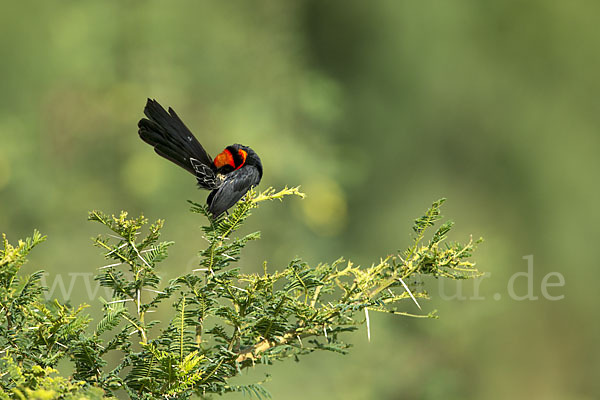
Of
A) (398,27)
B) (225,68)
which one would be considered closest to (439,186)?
(398,27)

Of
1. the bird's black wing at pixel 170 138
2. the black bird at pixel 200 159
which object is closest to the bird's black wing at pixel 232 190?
the black bird at pixel 200 159

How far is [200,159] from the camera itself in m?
1.56

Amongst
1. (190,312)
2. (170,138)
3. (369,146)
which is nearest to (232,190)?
Result: (170,138)

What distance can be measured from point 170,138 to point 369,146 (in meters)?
5.06

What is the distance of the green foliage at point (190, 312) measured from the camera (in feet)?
2.81

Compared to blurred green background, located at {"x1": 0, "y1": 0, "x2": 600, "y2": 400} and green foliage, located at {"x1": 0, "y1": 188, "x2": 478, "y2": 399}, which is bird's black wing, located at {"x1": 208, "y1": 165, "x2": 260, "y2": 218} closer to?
green foliage, located at {"x1": 0, "y1": 188, "x2": 478, "y2": 399}

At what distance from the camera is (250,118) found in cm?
598

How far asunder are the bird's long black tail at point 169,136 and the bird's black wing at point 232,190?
0.40 feet

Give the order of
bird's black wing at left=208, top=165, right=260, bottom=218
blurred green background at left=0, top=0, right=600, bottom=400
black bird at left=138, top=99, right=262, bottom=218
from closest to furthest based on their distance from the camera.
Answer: bird's black wing at left=208, top=165, right=260, bottom=218 < black bird at left=138, top=99, right=262, bottom=218 < blurred green background at left=0, top=0, right=600, bottom=400

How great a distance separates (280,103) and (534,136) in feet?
8.15

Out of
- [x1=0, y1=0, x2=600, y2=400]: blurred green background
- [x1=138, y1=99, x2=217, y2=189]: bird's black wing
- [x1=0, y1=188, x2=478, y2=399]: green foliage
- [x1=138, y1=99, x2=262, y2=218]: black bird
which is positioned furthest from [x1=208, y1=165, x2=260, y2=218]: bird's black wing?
[x1=0, y1=0, x2=600, y2=400]: blurred green background

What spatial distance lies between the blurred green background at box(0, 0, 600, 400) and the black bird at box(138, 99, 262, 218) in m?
3.42

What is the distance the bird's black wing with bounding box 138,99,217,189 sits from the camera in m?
1.38

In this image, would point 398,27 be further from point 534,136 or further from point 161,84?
point 161,84
